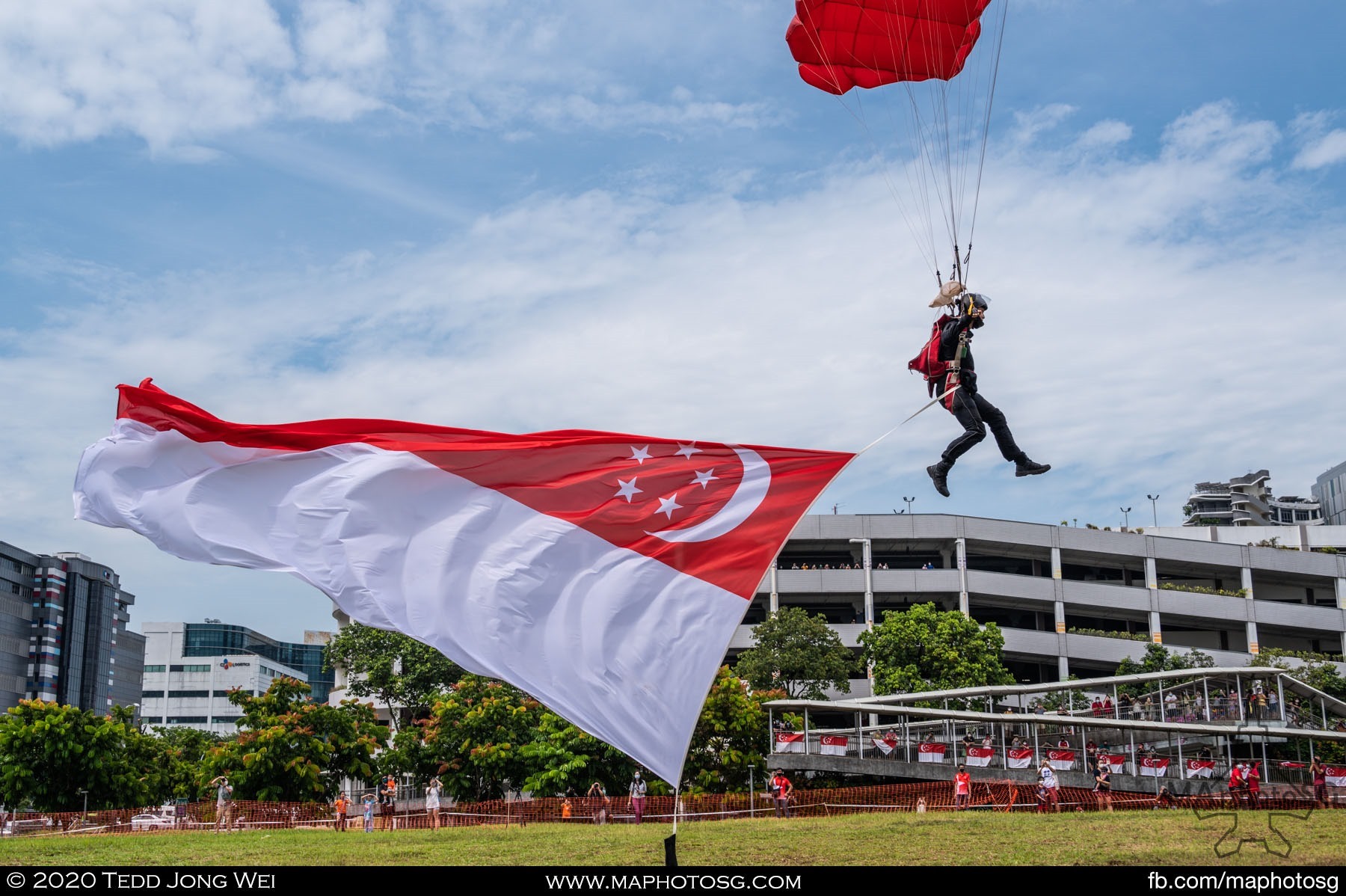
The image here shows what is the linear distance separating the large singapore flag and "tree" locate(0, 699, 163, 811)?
33613 mm

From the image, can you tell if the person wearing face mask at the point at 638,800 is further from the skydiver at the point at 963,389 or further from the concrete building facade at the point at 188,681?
the concrete building facade at the point at 188,681

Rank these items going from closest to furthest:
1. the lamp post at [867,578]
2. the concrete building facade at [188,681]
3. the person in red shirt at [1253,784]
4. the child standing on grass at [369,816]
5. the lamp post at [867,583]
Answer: the person in red shirt at [1253,784] < the child standing on grass at [369,816] < the lamp post at [867,583] < the lamp post at [867,578] < the concrete building facade at [188,681]

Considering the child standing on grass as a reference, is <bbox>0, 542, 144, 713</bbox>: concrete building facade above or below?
above

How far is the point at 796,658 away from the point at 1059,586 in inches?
893

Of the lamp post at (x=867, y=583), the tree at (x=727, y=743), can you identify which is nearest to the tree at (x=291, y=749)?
the tree at (x=727, y=743)

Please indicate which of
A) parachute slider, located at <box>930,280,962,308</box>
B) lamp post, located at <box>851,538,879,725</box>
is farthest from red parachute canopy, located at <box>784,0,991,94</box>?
lamp post, located at <box>851,538,879,725</box>

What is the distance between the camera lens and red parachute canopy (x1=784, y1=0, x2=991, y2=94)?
17.4 m

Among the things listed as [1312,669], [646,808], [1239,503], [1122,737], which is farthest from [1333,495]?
[646,808]

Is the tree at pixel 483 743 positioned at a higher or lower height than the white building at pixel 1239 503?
lower

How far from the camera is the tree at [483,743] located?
37938mm

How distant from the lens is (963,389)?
14.4 m

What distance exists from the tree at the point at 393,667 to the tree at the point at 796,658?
1534 cm

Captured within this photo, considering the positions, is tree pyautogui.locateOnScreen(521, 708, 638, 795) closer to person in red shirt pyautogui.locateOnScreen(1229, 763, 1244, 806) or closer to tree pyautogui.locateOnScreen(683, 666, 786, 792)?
tree pyautogui.locateOnScreen(683, 666, 786, 792)

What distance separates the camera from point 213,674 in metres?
167
